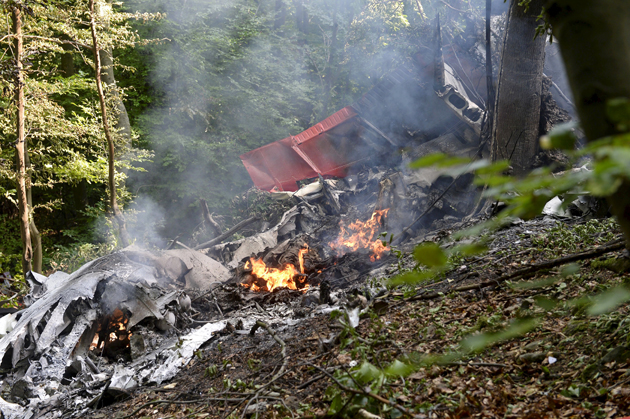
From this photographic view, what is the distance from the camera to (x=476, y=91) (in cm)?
989

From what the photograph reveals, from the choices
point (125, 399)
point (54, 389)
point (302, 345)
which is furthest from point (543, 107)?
point (54, 389)

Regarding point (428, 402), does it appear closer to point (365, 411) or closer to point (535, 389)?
point (365, 411)

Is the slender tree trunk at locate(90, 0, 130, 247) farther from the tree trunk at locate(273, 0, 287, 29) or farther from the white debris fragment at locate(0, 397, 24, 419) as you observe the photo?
the tree trunk at locate(273, 0, 287, 29)

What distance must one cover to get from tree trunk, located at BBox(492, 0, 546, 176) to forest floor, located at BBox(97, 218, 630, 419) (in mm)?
2233

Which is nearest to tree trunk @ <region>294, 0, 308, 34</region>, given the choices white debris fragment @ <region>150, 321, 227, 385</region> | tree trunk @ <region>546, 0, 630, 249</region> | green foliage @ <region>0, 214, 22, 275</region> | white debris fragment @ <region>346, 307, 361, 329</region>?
green foliage @ <region>0, 214, 22, 275</region>

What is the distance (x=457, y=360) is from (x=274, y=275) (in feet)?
16.9

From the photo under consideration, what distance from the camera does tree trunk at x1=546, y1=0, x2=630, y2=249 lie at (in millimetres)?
829

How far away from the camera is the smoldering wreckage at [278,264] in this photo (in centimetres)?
438

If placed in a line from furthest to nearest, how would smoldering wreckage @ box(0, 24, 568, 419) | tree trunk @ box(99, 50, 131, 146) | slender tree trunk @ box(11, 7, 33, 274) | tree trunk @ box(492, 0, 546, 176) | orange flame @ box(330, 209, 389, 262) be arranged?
1. tree trunk @ box(99, 50, 131, 146)
2. orange flame @ box(330, 209, 389, 262)
3. slender tree trunk @ box(11, 7, 33, 274)
4. tree trunk @ box(492, 0, 546, 176)
5. smoldering wreckage @ box(0, 24, 568, 419)

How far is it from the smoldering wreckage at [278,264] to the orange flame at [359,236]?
0.03m

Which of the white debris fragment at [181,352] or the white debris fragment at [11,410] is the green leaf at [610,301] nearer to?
the white debris fragment at [181,352]

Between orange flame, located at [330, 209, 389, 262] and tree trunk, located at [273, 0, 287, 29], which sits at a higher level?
tree trunk, located at [273, 0, 287, 29]

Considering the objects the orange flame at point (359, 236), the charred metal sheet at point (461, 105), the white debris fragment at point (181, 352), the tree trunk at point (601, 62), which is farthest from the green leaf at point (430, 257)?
the charred metal sheet at point (461, 105)

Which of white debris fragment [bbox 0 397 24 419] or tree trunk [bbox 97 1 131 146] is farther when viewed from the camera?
tree trunk [bbox 97 1 131 146]
